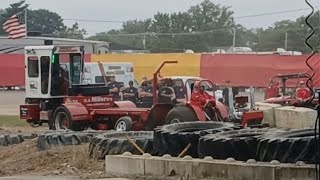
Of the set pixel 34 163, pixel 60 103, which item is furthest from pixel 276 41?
pixel 34 163

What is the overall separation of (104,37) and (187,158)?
128 metres

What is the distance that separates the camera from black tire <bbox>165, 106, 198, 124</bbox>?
21.1 m

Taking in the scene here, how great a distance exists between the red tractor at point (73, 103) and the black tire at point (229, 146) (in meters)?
9.08

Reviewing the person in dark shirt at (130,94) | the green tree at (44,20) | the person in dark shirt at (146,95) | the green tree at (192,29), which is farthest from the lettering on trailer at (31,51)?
the green tree at (44,20)

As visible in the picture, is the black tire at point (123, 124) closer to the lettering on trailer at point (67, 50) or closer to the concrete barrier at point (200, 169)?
the lettering on trailer at point (67, 50)

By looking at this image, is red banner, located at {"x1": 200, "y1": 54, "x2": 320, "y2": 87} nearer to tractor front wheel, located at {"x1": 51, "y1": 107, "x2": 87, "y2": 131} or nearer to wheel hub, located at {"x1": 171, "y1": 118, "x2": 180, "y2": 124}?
tractor front wheel, located at {"x1": 51, "y1": 107, "x2": 87, "y2": 131}

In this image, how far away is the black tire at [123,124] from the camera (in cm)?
2289

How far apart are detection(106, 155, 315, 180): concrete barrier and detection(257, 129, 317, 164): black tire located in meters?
0.34

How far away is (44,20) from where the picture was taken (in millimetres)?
142625

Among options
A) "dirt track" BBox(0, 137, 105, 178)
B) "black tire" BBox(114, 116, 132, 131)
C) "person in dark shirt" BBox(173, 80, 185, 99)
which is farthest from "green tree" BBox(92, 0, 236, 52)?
"dirt track" BBox(0, 137, 105, 178)

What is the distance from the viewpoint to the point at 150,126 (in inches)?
872

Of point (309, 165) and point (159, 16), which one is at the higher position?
point (159, 16)

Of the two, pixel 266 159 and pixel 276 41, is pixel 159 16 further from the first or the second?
pixel 266 159

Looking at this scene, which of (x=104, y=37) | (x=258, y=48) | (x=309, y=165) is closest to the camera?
(x=309, y=165)
